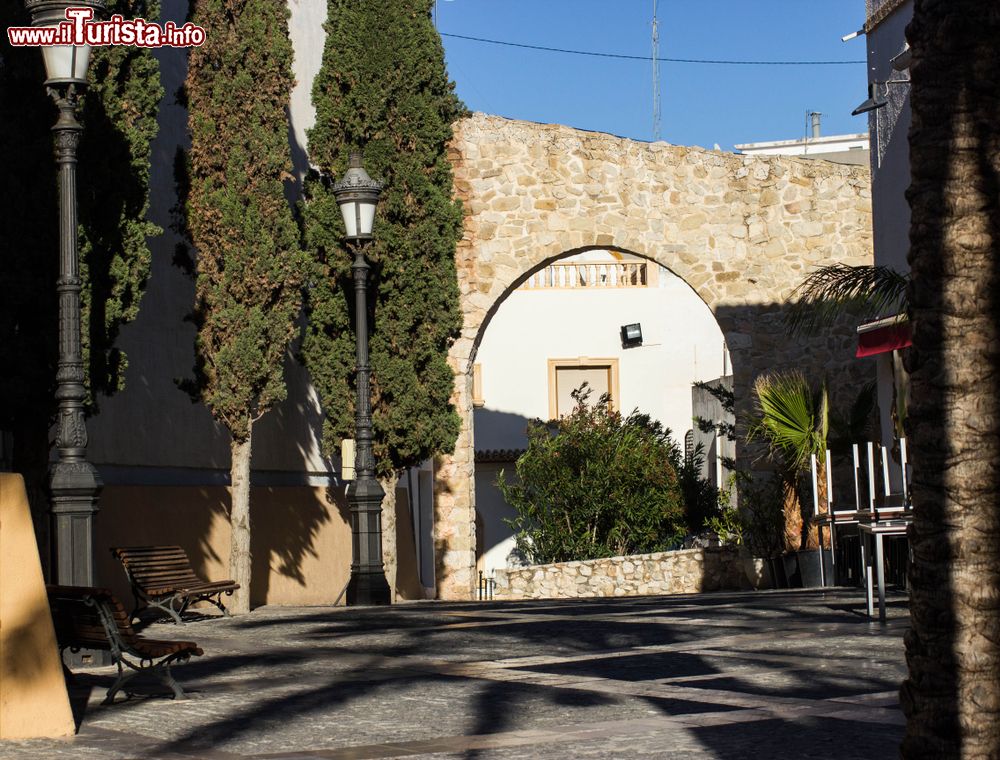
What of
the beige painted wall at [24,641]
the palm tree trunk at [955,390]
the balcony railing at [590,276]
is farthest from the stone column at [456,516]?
the balcony railing at [590,276]

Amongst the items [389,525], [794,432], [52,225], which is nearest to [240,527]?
[389,525]

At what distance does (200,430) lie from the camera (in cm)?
1510

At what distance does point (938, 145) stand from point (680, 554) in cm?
1746

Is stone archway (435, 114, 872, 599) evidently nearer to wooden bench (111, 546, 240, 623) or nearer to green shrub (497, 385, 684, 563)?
green shrub (497, 385, 684, 563)

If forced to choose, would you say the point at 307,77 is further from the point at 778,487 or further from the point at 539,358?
the point at 539,358

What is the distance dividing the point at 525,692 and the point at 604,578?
14656 millimetres

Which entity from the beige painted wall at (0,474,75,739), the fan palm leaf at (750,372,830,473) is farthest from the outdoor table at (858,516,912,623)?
the fan palm leaf at (750,372,830,473)

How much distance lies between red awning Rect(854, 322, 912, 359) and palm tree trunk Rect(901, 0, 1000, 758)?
11.9 meters

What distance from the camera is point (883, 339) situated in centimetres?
1562

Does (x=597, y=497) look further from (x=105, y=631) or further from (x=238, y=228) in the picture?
(x=105, y=631)

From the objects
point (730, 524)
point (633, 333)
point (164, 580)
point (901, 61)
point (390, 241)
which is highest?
point (901, 61)

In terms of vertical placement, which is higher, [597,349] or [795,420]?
[597,349]

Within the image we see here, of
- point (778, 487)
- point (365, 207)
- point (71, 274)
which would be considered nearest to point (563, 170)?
point (778, 487)

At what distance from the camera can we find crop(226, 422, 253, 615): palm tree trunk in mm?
13273
